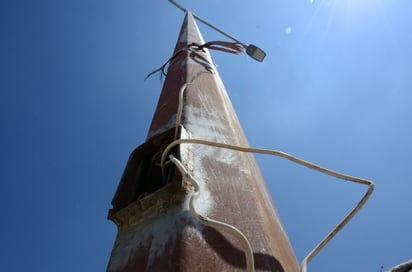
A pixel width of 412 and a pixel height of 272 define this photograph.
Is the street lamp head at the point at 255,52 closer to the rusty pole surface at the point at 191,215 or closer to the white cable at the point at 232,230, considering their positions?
the rusty pole surface at the point at 191,215

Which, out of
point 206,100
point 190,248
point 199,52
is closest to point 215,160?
point 190,248

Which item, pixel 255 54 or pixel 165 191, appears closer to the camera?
pixel 165 191

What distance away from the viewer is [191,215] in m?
1.03

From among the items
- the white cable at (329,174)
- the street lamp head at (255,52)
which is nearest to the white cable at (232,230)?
the white cable at (329,174)

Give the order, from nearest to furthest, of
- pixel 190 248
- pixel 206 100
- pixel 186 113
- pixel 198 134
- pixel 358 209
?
pixel 190 248 → pixel 358 209 → pixel 198 134 → pixel 186 113 → pixel 206 100

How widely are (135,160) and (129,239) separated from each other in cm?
50

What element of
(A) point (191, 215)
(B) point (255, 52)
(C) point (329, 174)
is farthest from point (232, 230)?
(B) point (255, 52)

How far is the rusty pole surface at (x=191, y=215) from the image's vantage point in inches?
36.6

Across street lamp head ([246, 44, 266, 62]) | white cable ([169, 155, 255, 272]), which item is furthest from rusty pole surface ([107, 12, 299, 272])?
street lamp head ([246, 44, 266, 62])

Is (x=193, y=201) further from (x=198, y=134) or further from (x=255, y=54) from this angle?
(x=255, y=54)

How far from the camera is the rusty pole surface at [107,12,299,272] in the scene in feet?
3.05

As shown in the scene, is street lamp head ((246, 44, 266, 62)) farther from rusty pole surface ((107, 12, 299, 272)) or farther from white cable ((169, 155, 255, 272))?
white cable ((169, 155, 255, 272))

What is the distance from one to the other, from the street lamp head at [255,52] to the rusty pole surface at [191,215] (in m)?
1.54

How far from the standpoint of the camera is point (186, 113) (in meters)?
1.65
